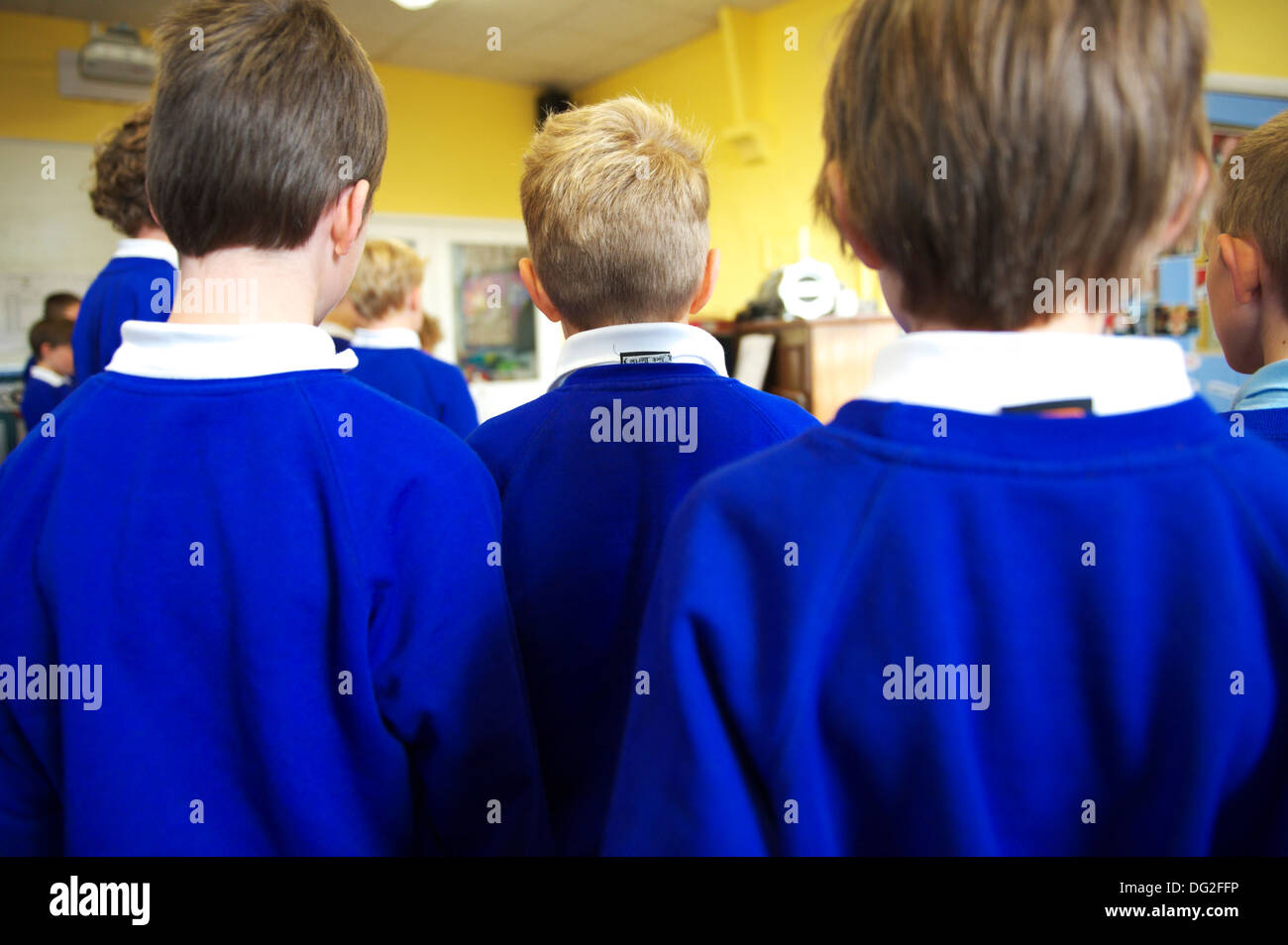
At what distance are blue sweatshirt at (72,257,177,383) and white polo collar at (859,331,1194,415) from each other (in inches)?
62.8

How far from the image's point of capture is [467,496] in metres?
0.76

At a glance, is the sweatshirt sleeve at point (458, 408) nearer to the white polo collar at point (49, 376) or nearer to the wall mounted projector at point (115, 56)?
the white polo collar at point (49, 376)

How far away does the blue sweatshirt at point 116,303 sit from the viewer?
1714 mm

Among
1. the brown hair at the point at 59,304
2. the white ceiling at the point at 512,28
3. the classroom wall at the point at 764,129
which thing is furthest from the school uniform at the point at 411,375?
the white ceiling at the point at 512,28

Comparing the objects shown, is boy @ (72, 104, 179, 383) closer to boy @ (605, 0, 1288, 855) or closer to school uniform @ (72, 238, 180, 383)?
school uniform @ (72, 238, 180, 383)

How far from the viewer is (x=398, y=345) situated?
93.7 inches

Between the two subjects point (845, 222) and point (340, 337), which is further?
point (340, 337)

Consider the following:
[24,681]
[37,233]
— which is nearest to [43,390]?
[37,233]

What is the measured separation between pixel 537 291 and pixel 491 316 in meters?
5.17

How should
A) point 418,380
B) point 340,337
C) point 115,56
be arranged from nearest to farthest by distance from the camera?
point 418,380 < point 340,337 < point 115,56

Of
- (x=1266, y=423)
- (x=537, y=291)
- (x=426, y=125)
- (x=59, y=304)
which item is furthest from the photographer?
(x=426, y=125)

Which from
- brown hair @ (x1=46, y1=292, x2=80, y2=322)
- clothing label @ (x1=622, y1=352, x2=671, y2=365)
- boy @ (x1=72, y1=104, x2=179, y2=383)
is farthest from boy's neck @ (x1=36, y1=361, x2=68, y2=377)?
clothing label @ (x1=622, y1=352, x2=671, y2=365)

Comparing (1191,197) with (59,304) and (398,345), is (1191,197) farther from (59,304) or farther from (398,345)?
(59,304)

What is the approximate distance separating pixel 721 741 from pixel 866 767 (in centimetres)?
9
